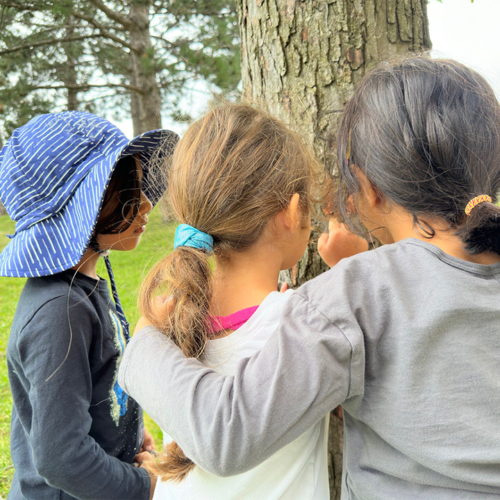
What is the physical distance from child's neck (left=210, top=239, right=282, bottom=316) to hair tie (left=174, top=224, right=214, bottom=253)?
3.7 inches

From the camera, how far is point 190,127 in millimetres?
1317

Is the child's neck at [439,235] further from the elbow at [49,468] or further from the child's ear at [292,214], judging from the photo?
the elbow at [49,468]

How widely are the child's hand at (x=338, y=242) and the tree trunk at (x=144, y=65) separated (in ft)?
24.4

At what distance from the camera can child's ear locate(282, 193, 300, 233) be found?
1.25 m

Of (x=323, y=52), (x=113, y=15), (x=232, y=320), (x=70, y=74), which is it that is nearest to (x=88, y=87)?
(x=113, y=15)

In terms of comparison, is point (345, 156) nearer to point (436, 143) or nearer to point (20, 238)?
point (436, 143)

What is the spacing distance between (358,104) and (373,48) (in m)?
0.55

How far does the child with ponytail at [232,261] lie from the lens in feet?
3.74

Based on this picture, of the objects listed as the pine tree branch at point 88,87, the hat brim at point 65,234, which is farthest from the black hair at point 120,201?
the pine tree branch at point 88,87

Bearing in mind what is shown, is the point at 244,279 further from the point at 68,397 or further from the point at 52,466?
the point at 52,466

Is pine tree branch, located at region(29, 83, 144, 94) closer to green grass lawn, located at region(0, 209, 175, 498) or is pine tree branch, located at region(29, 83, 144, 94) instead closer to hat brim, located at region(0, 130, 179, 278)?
green grass lawn, located at region(0, 209, 175, 498)

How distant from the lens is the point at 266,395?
35.0 inches

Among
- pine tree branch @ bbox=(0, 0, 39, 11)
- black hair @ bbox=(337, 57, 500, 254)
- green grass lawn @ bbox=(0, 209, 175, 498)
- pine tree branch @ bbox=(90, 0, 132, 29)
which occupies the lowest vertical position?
green grass lawn @ bbox=(0, 209, 175, 498)

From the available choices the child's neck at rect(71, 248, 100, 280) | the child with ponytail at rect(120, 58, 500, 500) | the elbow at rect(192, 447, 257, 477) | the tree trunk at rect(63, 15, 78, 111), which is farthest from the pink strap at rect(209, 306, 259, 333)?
the tree trunk at rect(63, 15, 78, 111)
